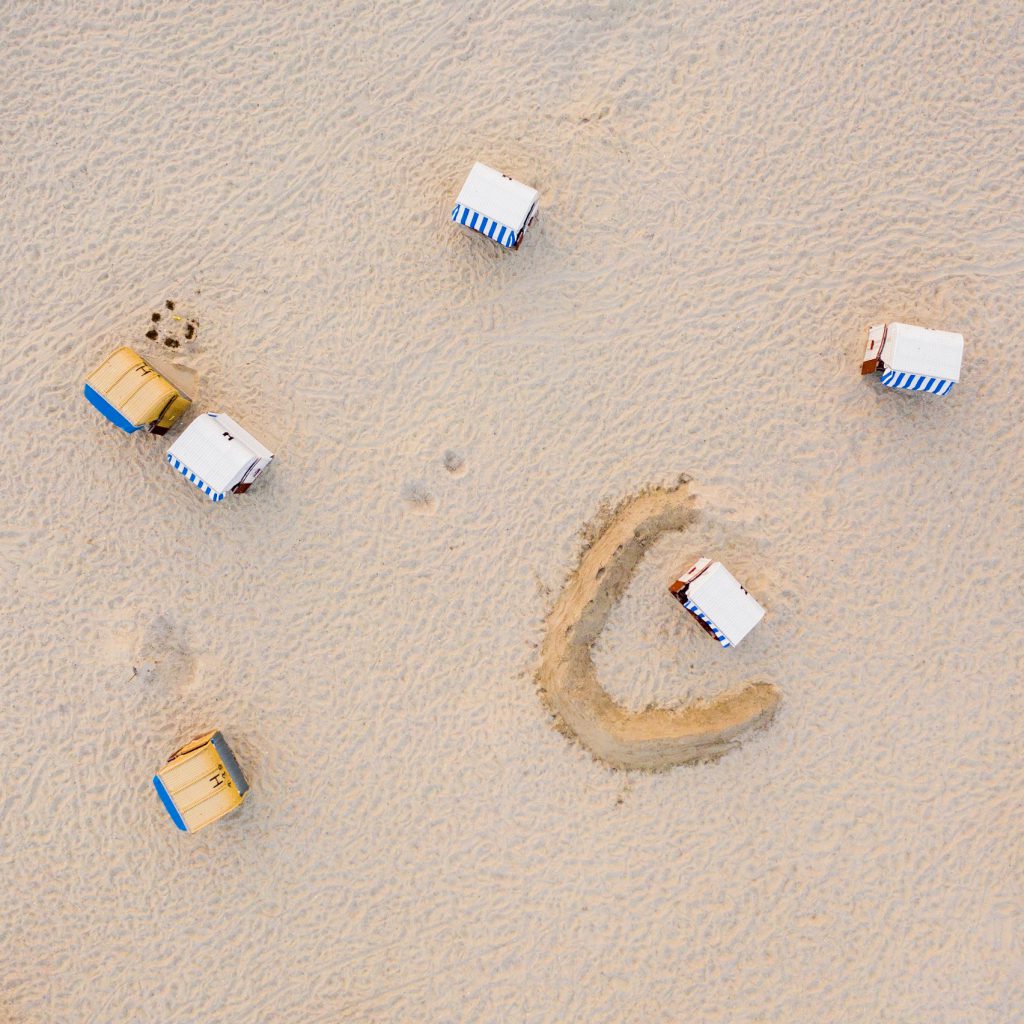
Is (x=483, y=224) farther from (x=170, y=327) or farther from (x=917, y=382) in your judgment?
(x=917, y=382)

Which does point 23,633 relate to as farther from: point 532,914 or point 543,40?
point 543,40

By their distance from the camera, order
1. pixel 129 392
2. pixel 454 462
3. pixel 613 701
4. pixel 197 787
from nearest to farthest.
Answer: pixel 197 787
pixel 129 392
pixel 613 701
pixel 454 462

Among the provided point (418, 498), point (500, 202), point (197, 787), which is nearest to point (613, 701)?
Answer: point (418, 498)

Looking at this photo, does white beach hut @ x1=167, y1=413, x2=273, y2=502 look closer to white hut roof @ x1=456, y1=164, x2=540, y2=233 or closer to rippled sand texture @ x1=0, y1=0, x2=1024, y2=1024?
rippled sand texture @ x1=0, y1=0, x2=1024, y2=1024

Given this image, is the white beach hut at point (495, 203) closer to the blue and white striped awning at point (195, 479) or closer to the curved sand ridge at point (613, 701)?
the curved sand ridge at point (613, 701)

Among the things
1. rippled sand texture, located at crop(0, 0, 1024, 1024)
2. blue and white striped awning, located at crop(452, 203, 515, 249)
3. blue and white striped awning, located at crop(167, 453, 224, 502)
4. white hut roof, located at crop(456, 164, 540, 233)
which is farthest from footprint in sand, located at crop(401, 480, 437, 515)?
white hut roof, located at crop(456, 164, 540, 233)

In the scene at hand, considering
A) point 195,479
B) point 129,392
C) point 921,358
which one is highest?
point 921,358
